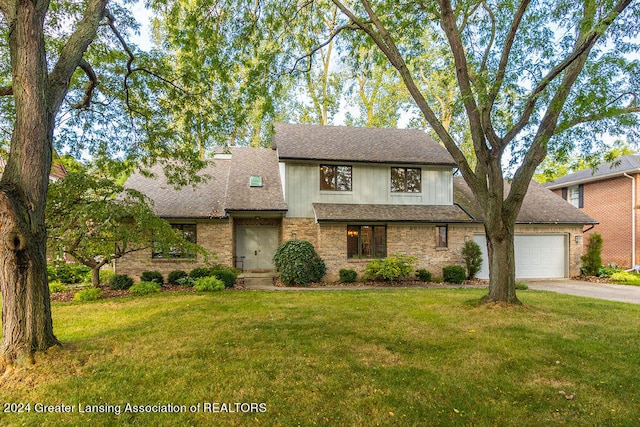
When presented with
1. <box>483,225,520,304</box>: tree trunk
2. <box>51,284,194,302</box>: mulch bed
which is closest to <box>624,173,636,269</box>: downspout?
<box>483,225,520,304</box>: tree trunk

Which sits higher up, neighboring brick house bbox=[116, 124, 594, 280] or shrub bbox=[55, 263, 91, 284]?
neighboring brick house bbox=[116, 124, 594, 280]

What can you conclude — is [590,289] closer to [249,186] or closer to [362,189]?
[362,189]

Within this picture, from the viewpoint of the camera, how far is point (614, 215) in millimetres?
17719

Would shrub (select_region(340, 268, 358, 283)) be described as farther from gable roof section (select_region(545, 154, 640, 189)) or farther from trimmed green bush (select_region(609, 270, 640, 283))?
gable roof section (select_region(545, 154, 640, 189))

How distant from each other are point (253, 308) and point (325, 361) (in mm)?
3898

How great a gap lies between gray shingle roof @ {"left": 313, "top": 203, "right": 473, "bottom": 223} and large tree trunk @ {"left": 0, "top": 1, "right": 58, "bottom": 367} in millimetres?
8873

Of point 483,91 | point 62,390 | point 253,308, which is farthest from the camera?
point 253,308

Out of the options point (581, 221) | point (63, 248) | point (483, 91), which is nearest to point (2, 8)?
point (63, 248)

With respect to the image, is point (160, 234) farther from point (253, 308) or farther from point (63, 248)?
point (253, 308)

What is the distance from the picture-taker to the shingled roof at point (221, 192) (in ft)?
42.2

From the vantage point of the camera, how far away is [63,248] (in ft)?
29.5

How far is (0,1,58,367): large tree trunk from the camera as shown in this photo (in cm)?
431

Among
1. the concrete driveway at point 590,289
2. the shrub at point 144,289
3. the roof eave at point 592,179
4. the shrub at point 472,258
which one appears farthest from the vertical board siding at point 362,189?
the roof eave at point 592,179

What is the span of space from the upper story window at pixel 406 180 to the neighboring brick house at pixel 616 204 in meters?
9.43
